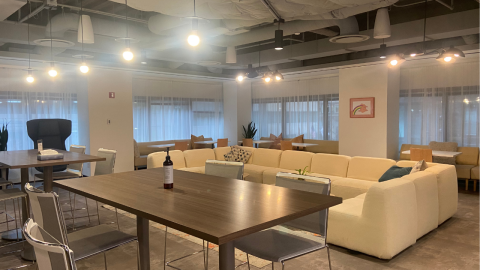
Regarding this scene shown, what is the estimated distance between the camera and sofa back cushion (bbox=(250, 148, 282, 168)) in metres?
6.54

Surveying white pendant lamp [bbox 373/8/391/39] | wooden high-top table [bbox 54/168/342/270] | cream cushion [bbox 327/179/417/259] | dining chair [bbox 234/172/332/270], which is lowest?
cream cushion [bbox 327/179/417/259]

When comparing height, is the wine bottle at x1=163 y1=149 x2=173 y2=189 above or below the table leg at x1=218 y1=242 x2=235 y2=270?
above

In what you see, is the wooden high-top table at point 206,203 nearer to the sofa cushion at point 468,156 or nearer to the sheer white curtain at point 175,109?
the sofa cushion at point 468,156

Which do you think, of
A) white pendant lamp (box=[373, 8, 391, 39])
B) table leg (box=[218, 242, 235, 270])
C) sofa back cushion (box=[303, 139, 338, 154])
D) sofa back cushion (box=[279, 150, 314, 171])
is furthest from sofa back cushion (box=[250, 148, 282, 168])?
table leg (box=[218, 242, 235, 270])

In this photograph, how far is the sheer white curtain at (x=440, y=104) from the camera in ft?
24.3

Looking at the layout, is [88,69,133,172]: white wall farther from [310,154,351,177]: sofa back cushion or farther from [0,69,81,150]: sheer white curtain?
[310,154,351,177]: sofa back cushion

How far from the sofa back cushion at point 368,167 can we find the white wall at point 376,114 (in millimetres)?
2828

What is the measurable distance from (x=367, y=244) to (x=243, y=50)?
6734 mm

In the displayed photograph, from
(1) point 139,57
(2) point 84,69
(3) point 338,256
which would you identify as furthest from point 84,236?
(1) point 139,57

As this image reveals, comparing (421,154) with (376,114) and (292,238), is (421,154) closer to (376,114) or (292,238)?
(376,114)

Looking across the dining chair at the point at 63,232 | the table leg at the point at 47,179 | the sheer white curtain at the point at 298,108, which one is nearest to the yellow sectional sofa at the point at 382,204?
the dining chair at the point at 63,232

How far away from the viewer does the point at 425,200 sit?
3959mm

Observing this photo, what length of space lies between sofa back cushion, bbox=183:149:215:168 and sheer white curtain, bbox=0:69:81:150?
359 centimetres

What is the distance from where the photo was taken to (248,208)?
188 centimetres
